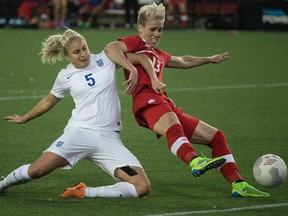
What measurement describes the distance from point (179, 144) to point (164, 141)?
372cm

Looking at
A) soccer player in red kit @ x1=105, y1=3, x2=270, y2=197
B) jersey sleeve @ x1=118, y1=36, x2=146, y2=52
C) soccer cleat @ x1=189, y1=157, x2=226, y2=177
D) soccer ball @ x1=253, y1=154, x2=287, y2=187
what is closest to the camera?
soccer cleat @ x1=189, y1=157, x2=226, y2=177

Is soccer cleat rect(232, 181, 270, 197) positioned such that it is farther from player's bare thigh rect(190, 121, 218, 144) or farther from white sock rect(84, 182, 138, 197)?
white sock rect(84, 182, 138, 197)

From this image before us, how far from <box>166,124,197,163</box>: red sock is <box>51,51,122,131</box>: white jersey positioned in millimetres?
591

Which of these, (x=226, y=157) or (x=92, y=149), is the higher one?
(x=92, y=149)

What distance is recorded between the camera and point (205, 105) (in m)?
14.9

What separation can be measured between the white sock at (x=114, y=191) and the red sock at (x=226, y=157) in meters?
0.95

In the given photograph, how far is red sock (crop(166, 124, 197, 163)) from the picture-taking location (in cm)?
790

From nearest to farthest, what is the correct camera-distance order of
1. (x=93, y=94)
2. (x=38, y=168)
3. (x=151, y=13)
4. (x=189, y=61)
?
(x=38, y=168) < (x=93, y=94) < (x=151, y=13) < (x=189, y=61)

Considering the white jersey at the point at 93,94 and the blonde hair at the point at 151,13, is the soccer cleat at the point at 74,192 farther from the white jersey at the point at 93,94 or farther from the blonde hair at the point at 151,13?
the blonde hair at the point at 151,13

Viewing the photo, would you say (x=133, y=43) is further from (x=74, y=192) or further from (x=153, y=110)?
(x=74, y=192)

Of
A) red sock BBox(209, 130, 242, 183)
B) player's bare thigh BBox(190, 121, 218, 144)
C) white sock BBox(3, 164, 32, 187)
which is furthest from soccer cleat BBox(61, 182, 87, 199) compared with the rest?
red sock BBox(209, 130, 242, 183)

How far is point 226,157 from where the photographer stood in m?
8.50

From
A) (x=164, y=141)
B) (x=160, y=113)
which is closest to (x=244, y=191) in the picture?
(x=160, y=113)

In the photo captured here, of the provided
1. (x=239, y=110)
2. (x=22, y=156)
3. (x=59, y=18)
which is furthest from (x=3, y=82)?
(x=59, y=18)
